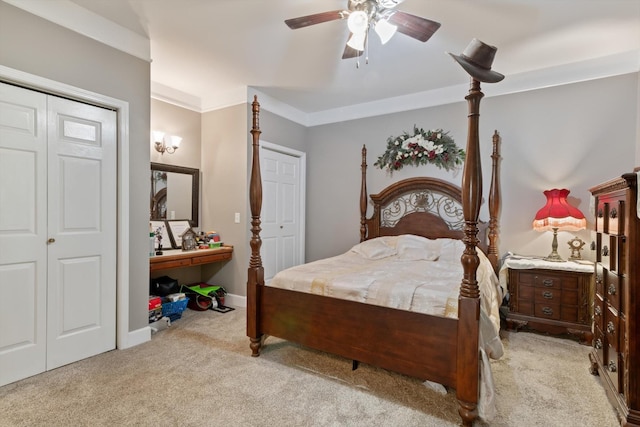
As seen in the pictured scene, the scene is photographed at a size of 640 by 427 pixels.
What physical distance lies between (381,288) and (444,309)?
0.43 m

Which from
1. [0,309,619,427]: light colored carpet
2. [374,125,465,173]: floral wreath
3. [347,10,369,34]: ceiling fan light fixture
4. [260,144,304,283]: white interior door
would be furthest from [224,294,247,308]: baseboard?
[347,10,369,34]: ceiling fan light fixture

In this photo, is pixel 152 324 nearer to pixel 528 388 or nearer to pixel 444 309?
pixel 444 309

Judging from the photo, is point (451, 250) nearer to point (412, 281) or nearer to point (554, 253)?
point (554, 253)

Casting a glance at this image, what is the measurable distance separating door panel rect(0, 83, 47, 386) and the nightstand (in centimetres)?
397

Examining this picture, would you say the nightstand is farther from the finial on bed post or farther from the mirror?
the mirror

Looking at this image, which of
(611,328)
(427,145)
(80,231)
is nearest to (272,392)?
(80,231)

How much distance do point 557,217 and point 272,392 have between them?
2.97 metres

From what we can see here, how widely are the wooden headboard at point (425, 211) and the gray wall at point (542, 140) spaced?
0.17 metres

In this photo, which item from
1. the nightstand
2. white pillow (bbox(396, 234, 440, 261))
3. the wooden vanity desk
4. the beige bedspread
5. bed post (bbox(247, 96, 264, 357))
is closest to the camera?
the beige bedspread

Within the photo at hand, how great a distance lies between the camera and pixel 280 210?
15.0 ft

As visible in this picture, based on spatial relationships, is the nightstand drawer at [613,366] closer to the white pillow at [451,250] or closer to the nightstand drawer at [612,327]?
the nightstand drawer at [612,327]

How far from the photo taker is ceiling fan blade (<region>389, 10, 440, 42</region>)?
2.06 m

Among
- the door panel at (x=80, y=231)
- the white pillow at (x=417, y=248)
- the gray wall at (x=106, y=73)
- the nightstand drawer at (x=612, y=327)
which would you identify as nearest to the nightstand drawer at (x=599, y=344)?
the nightstand drawer at (x=612, y=327)

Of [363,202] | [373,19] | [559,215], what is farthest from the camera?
[363,202]
